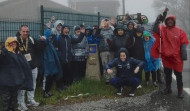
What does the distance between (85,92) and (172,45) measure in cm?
241

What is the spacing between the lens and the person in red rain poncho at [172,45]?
6.59 meters

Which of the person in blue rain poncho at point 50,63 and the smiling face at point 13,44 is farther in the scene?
the person in blue rain poncho at point 50,63

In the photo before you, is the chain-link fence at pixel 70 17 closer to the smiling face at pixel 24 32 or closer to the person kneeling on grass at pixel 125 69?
the smiling face at pixel 24 32

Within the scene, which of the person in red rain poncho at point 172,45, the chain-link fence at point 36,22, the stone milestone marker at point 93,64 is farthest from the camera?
the stone milestone marker at point 93,64

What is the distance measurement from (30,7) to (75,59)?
27.8 metres

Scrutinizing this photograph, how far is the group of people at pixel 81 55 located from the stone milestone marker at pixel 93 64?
141 mm

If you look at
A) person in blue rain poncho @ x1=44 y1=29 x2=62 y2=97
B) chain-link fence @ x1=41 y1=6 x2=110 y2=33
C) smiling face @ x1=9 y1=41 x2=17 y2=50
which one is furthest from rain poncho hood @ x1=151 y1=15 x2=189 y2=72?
smiling face @ x1=9 y1=41 x2=17 y2=50

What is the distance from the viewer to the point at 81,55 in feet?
25.0

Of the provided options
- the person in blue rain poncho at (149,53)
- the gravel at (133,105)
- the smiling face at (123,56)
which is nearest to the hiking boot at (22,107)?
the gravel at (133,105)

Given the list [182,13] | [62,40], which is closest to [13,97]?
[62,40]

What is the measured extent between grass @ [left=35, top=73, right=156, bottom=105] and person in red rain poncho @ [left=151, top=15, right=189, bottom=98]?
93cm

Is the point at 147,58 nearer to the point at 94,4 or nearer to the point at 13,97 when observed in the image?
the point at 13,97

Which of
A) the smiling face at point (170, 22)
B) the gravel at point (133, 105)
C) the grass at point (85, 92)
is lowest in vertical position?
the gravel at point (133, 105)

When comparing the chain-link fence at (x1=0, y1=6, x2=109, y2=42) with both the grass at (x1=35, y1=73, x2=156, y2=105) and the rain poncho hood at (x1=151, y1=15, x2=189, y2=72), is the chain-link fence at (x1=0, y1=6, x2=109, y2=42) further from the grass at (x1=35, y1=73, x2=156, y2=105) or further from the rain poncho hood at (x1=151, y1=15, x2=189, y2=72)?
the rain poncho hood at (x1=151, y1=15, x2=189, y2=72)
